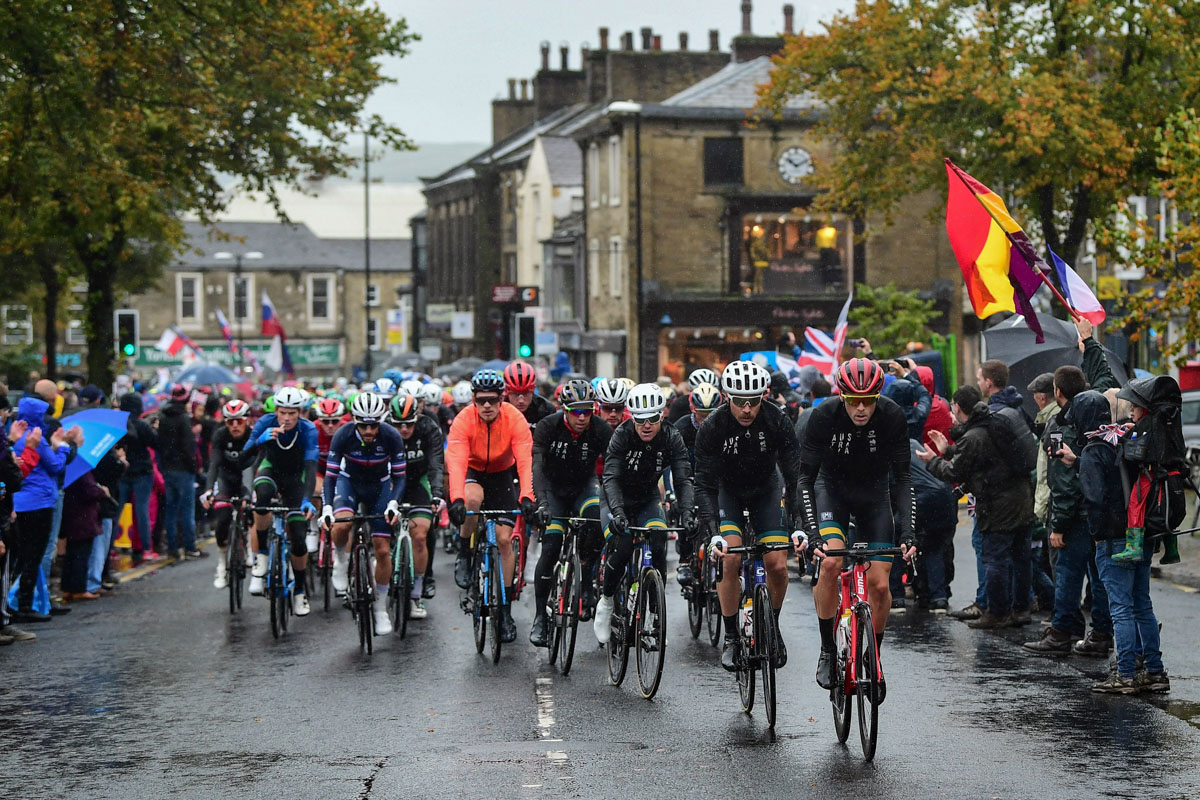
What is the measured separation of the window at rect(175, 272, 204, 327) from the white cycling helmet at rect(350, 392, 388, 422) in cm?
7662

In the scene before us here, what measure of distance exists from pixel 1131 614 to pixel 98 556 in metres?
10.8

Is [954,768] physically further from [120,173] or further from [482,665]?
[120,173]

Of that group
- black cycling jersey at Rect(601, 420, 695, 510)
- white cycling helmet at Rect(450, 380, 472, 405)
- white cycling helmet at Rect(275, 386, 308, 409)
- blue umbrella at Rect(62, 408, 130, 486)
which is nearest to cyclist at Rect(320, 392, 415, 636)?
white cycling helmet at Rect(275, 386, 308, 409)

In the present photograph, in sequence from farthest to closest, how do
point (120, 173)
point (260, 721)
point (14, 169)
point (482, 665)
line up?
point (120, 173) → point (14, 169) → point (482, 665) → point (260, 721)

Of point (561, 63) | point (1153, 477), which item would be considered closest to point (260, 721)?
point (1153, 477)

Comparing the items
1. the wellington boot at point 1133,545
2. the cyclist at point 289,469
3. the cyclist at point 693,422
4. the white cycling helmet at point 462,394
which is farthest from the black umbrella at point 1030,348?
the white cycling helmet at point 462,394

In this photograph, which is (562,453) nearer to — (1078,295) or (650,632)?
(650,632)

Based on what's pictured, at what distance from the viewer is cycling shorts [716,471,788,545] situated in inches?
397

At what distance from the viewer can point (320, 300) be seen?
293 ft

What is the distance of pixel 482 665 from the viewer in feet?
37.9

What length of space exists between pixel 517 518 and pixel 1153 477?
461cm

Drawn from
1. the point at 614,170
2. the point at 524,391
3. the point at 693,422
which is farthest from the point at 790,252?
the point at 693,422

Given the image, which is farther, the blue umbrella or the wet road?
the blue umbrella

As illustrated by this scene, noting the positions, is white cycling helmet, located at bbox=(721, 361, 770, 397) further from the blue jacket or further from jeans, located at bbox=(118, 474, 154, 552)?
jeans, located at bbox=(118, 474, 154, 552)
